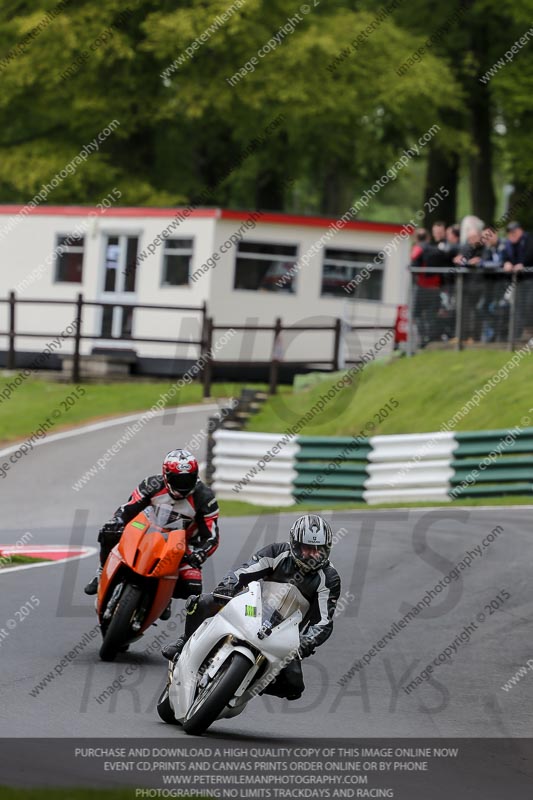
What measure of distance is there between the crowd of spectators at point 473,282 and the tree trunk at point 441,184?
18.5 metres

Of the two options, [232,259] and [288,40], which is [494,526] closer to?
[232,259]

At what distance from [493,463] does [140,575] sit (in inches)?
369

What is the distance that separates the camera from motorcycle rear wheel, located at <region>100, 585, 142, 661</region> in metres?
10.1

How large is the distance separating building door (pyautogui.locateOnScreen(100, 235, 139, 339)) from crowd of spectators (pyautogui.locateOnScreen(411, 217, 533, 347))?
37.1ft

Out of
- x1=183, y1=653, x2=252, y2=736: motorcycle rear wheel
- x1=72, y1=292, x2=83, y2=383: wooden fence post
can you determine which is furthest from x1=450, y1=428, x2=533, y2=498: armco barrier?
x1=72, y1=292, x2=83, y2=383: wooden fence post

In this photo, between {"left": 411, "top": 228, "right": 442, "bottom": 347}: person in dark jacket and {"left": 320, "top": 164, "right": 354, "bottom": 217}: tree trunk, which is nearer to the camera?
{"left": 411, "top": 228, "right": 442, "bottom": 347}: person in dark jacket

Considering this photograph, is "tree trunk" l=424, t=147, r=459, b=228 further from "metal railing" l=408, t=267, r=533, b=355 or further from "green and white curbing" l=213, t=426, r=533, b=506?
"green and white curbing" l=213, t=426, r=533, b=506

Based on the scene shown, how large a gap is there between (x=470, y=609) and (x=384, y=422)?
32.5 feet

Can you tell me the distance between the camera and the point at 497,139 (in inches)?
1848

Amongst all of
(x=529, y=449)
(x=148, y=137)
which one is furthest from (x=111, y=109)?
(x=529, y=449)

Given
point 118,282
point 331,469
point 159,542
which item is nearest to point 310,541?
point 159,542

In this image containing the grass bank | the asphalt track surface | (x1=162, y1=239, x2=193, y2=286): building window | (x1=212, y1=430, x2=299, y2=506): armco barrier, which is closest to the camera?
the asphalt track surface

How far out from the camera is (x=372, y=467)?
20.3 metres

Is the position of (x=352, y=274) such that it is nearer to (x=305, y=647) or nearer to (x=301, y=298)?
(x=301, y=298)
